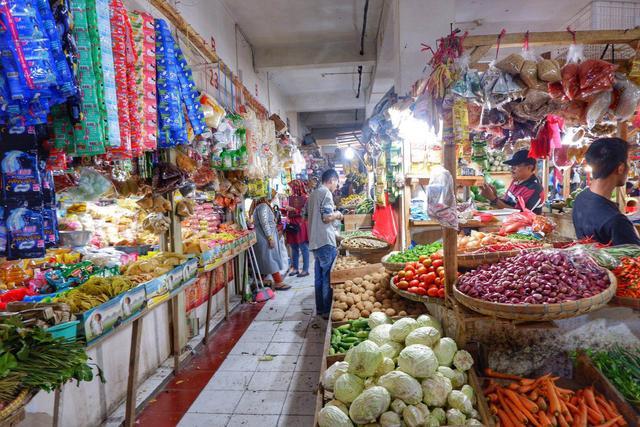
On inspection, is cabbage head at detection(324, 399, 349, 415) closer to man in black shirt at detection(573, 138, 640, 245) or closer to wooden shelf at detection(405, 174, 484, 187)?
man in black shirt at detection(573, 138, 640, 245)

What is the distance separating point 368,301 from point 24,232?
9.21 ft

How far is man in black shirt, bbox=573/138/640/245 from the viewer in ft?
9.68

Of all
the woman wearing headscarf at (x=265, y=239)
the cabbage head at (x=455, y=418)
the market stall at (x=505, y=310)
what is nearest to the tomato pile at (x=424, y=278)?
the market stall at (x=505, y=310)

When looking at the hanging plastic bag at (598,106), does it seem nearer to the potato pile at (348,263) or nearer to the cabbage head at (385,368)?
the cabbage head at (385,368)

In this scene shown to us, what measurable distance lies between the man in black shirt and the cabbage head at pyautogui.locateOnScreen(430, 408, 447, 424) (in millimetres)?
2008

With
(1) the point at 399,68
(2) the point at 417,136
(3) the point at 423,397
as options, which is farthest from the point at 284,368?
(1) the point at 399,68

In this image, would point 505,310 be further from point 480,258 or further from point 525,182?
point 525,182

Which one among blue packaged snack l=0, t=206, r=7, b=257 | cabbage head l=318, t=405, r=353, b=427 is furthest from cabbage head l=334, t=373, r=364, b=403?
blue packaged snack l=0, t=206, r=7, b=257

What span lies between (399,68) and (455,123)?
10.8 ft

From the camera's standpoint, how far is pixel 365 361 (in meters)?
2.27

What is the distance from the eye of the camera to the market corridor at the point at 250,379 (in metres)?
3.37

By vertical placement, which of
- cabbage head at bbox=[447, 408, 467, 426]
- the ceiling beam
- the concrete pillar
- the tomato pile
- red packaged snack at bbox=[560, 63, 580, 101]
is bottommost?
cabbage head at bbox=[447, 408, 467, 426]

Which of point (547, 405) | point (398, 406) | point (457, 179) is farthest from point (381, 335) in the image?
point (457, 179)

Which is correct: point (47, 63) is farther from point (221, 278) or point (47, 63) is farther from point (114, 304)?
point (221, 278)
